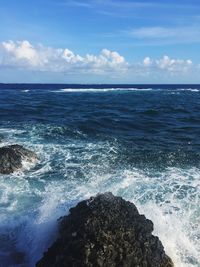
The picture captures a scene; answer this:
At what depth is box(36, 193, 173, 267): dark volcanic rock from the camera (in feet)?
32.6

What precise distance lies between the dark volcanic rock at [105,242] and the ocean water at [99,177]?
3.86 feet

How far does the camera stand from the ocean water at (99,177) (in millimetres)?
12617

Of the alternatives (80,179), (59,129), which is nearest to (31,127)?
(59,129)

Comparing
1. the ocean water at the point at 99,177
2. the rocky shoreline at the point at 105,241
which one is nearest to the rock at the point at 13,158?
the ocean water at the point at 99,177

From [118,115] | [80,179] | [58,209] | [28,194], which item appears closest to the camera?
[58,209]

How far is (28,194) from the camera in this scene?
16.3m

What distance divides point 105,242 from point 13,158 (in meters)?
10.8

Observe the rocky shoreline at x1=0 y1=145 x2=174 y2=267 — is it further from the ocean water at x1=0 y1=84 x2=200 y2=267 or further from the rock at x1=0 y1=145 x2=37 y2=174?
the rock at x1=0 y1=145 x2=37 y2=174

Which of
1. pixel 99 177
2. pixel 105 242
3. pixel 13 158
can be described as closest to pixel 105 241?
pixel 105 242

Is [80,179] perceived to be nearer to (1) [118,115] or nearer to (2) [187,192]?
(2) [187,192]

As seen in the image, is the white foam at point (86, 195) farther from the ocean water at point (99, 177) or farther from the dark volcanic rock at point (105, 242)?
the dark volcanic rock at point (105, 242)

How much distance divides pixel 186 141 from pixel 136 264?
689 inches

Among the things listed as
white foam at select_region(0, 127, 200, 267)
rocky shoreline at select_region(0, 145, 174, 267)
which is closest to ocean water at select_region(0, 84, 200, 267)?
white foam at select_region(0, 127, 200, 267)

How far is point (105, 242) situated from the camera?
33.5 feet
